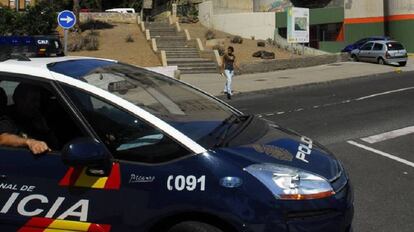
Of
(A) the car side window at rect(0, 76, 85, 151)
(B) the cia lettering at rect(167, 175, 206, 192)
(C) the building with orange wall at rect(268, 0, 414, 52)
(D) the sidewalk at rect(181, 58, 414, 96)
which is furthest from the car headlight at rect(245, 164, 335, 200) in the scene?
(C) the building with orange wall at rect(268, 0, 414, 52)

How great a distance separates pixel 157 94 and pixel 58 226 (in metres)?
1.18

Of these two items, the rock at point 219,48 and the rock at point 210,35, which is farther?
the rock at point 210,35

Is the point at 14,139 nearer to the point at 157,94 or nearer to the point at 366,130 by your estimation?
the point at 157,94

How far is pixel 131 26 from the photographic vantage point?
42031 millimetres

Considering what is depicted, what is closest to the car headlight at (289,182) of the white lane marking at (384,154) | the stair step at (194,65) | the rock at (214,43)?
the white lane marking at (384,154)

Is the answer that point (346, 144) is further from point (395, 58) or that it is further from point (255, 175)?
point (395, 58)

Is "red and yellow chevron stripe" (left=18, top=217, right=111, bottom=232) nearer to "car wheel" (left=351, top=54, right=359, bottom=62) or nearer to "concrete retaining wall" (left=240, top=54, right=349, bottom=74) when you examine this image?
"concrete retaining wall" (left=240, top=54, right=349, bottom=74)

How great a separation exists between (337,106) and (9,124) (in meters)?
11.8

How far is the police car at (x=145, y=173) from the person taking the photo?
3236mm

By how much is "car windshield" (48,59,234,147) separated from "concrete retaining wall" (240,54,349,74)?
919 inches

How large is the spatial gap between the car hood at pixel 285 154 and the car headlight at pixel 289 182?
0.05m

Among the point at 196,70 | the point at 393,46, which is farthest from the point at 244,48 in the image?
the point at 393,46

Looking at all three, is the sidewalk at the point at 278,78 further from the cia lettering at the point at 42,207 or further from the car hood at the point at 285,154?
the cia lettering at the point at 42,207

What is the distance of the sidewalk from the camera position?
21.6m
